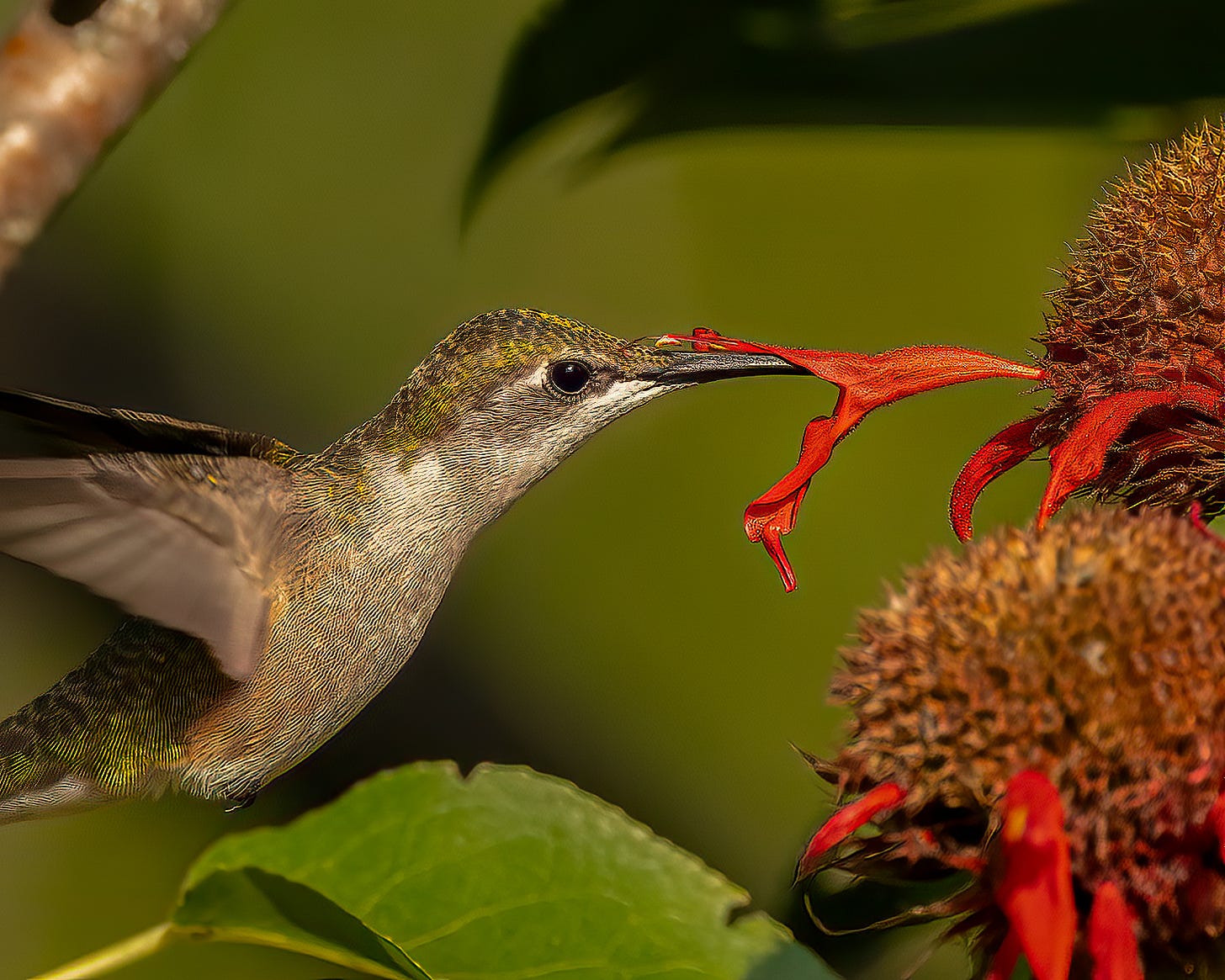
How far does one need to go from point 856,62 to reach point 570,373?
60 centimetres

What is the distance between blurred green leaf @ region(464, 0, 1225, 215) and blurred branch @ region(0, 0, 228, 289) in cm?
46

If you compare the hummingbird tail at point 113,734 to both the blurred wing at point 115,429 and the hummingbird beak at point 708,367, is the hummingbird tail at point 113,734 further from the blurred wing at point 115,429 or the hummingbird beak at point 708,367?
the hummingbird beak at point 708,367

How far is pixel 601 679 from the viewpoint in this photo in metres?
1.91

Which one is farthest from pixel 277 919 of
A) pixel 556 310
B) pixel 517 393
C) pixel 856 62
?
pixel 556 310

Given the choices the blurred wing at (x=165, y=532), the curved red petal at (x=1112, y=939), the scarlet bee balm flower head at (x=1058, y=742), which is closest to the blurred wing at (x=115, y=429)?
the blurred wing at (x=165, y=532)

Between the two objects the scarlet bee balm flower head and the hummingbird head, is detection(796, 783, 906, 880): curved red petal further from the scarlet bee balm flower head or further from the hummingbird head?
the hummingbird head

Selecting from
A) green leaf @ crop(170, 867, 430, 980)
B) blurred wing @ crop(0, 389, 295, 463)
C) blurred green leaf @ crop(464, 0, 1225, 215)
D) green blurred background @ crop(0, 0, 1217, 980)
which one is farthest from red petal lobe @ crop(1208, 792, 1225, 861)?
green blurred background @ crop(0, 0, 1217, 980)

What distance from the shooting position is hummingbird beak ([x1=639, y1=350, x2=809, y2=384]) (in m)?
0.99

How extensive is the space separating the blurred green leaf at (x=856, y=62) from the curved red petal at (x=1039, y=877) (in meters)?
0.83

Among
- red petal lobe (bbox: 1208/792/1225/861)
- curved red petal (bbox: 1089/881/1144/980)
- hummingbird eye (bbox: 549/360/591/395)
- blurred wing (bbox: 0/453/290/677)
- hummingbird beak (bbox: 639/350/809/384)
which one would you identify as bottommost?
curved red petal (bbox: 1089/881/1144/980)

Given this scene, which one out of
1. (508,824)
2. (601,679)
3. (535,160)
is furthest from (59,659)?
(508,824)

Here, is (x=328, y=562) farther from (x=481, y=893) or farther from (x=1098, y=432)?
(x=1098, y=432)

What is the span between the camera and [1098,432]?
0.79m

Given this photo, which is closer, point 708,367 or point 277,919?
point 277,919
